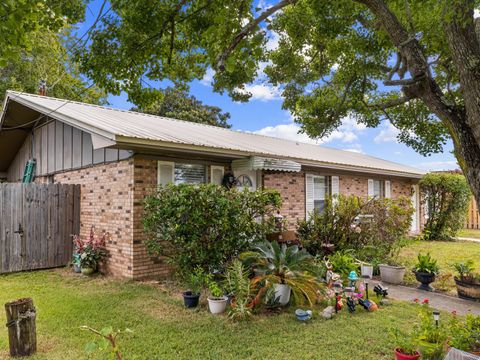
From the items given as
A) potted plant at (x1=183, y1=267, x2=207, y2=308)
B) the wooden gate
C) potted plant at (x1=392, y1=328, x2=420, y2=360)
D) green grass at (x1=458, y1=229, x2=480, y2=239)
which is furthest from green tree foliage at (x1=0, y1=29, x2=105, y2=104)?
green grass at (x1=458, y1=229, x2=480, y2=239)

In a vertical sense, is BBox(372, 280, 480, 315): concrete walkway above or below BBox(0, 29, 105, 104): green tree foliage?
below

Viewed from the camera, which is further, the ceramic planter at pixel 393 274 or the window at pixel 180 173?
the window at pixel 180 173

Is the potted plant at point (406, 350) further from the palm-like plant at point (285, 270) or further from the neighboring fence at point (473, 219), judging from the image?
the neighboring fence at point (473, 219)

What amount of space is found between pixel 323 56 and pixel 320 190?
464 cm

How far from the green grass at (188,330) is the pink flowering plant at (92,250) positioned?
146 cm

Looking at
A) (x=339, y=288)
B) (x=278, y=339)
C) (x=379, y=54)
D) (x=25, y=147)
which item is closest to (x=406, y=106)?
(x=379, y=54)

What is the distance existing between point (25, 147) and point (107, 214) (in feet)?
21.0

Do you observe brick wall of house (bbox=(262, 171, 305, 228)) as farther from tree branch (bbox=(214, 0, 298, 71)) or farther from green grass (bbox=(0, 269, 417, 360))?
tree branch (bbox=(214, 0, 298, 71))

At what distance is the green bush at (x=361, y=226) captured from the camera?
842 cm

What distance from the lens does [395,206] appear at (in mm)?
8539

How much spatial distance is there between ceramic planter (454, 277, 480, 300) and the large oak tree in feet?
10.2

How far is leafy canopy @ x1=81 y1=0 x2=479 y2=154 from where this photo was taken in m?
4.16

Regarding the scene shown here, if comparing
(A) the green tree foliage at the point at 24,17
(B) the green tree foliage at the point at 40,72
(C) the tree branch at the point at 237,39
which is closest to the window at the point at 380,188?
(C) the tree branch at the point at 237,39

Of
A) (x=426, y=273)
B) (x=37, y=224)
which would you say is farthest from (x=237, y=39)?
(x=37, y=224)
